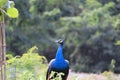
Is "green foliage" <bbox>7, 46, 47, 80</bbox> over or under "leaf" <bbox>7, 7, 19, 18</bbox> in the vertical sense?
under

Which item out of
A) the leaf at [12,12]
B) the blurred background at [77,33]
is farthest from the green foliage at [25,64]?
the blurred background at [77,33]

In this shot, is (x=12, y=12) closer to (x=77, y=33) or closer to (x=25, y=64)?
(x=25, y=64)

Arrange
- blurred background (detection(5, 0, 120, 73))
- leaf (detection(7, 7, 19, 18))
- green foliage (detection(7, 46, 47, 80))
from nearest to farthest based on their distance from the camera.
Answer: leaf (detection(7, 7, 19, 18)), green foliage (detection(7, 46, 47, 80)), blurred background (detection(5, 0, 120, 73))

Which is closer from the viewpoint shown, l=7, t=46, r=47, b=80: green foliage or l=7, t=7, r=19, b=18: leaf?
l=7, t=7, r=19, b=18: leaf

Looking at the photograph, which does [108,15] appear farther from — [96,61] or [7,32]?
[7,32]

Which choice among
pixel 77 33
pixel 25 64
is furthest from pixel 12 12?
pixel 77 33

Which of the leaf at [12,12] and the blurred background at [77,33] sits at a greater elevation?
the leaf at [12,12]

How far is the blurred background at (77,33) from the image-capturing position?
1892 centimetres

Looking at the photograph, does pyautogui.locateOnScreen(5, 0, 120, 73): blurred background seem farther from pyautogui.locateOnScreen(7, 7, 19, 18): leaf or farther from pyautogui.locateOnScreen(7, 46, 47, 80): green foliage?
pyautogui.locateOnScreen(7, 7, 19, 18): leaf

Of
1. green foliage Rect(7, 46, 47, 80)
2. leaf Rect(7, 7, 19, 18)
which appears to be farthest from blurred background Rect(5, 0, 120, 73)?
leaf Rect(7, 7, 19, 18)

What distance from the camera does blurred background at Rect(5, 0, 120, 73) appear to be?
18.9 m

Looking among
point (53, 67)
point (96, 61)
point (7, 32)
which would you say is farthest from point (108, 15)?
point (53, 67)

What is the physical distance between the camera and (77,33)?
19.9 m

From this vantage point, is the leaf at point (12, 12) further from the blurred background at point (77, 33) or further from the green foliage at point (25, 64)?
the blurred background at point (77, 33)
